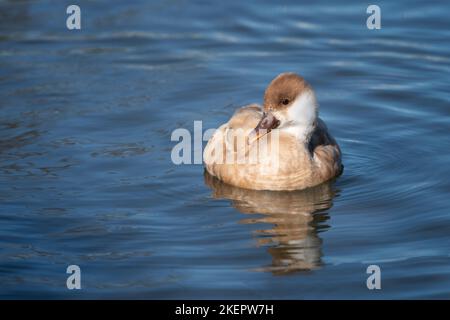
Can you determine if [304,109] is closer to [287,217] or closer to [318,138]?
[318,138]

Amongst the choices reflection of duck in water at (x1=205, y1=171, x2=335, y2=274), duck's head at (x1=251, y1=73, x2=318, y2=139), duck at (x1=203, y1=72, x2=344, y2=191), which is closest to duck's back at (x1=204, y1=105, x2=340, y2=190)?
duck at (x1=203, y1=72, x2=344, y2=191)

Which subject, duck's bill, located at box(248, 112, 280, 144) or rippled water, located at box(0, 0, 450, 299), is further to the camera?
duck's bill, located at box(248, 112, 280, 144)

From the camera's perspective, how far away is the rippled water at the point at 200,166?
29.8ft

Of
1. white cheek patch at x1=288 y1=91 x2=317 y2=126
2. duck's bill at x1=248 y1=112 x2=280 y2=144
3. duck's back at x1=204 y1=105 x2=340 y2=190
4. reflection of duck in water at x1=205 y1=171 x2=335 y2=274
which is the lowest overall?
reflection of duck in water at x1=205 y1=171 x2=335 y2=274

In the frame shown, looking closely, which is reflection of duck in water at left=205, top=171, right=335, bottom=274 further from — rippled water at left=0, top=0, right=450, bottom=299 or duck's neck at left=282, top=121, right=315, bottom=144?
duck's neck at left=282, top=121, right=315, bottom=144

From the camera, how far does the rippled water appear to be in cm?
907

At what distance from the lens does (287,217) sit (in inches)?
406

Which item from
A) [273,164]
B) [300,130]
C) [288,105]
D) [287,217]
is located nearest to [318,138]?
[300,130]

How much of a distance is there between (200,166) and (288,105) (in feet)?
5.52

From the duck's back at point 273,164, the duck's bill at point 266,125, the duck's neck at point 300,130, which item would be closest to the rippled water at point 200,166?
the duck's back at point 273,164

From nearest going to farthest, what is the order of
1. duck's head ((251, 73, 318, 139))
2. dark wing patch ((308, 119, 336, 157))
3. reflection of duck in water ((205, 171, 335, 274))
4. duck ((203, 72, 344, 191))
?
reflection of duck in water ((205, 171, 335, 274)) → duck's head ((251, 73, 318, 139)) → duck ((203, 72, 344, 191)) → dark wing patch ((308, 119, 336, 157))

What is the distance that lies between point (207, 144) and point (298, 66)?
10.4ft
